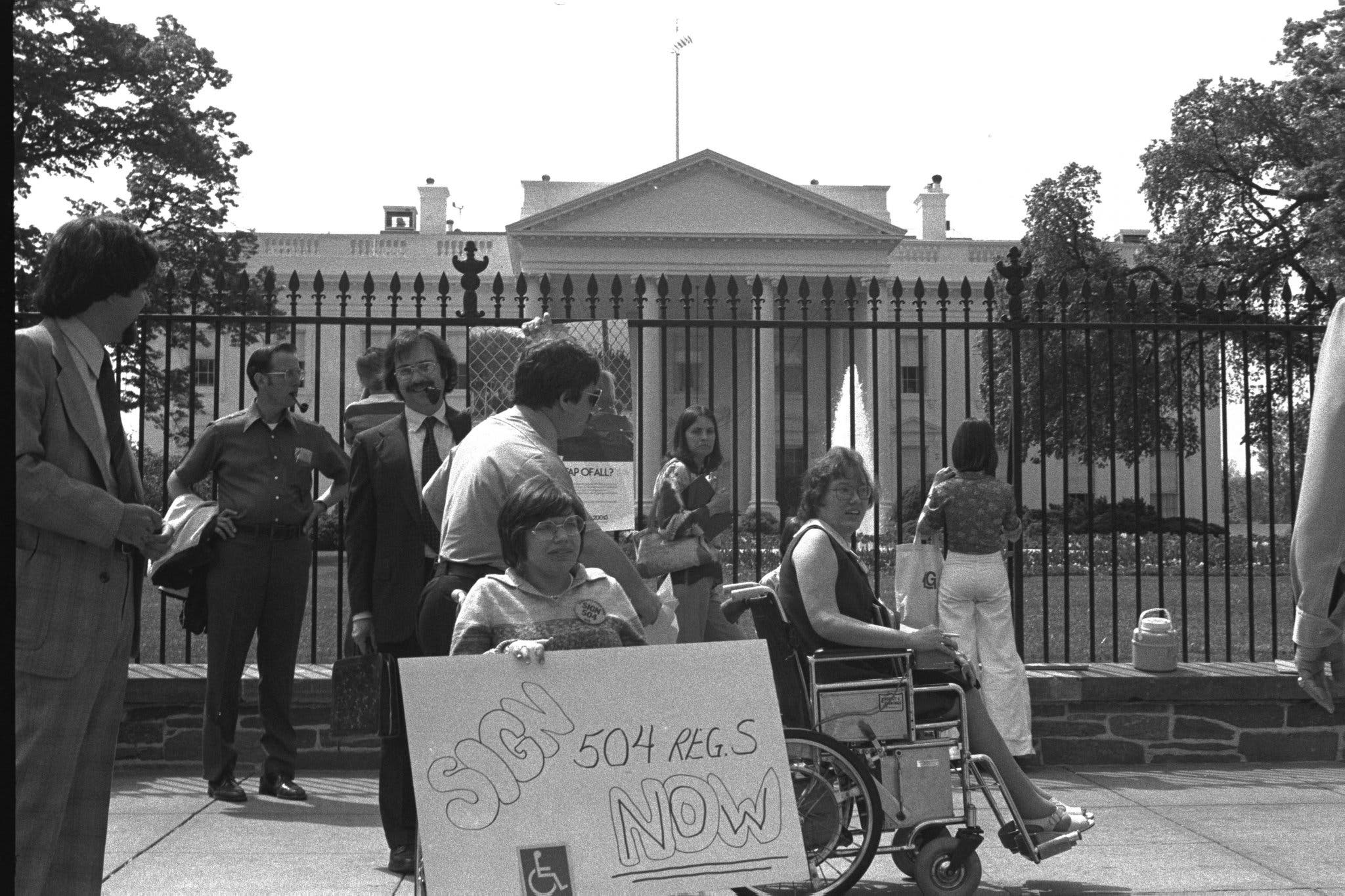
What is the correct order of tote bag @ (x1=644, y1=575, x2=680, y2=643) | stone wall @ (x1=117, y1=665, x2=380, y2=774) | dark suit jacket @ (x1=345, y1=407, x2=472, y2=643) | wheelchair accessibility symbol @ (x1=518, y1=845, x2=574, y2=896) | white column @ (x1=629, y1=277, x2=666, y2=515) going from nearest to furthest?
wheelchair accessibility symbol @ (x1=518, y1=845, x2=574, y2=896), dark suit jacket @ (x1=345, y1=407, x2=472, y2=643), tote bag @ (x1=644, y1=575, x2=680, y2=643), stone wall @ (x1=117, y1=665, x2=380, y2=774), white column @ (x1=629, y1=277, x2=666, y2=515)

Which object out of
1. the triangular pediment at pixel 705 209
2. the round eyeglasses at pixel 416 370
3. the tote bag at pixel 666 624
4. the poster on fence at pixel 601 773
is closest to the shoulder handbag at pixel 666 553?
the tote bag at pixel 666 624

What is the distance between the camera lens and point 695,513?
7.22 meters

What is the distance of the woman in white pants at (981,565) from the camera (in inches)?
282

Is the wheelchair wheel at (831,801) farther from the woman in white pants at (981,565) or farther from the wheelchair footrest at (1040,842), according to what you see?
the woman in white pants at (981,565)

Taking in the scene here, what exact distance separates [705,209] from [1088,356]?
117 feet

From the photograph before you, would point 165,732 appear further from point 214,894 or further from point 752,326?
point 752,326

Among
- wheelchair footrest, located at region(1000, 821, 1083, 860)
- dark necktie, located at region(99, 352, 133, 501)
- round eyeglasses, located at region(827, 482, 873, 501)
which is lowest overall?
wheelchair footrest, located at region(1000, 821, 1083, 860)

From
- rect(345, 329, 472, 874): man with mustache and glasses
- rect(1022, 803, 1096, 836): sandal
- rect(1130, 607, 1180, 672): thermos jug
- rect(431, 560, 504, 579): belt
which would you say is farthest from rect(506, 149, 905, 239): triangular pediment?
rect(431, 560, 504, 579): belt

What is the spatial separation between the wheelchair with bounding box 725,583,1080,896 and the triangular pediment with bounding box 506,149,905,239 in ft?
121

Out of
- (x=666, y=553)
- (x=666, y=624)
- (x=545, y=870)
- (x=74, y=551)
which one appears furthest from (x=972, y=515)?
(x=74, y=551)

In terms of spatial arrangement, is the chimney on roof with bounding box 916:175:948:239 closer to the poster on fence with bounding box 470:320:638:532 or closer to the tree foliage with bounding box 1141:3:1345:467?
the tree foliage with bounding box 1141:3:1345:467

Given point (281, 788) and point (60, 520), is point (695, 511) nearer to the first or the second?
point (281, 788)

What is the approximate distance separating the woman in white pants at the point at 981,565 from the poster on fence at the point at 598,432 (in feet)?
5.01

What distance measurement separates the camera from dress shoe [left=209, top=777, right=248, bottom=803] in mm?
6379
